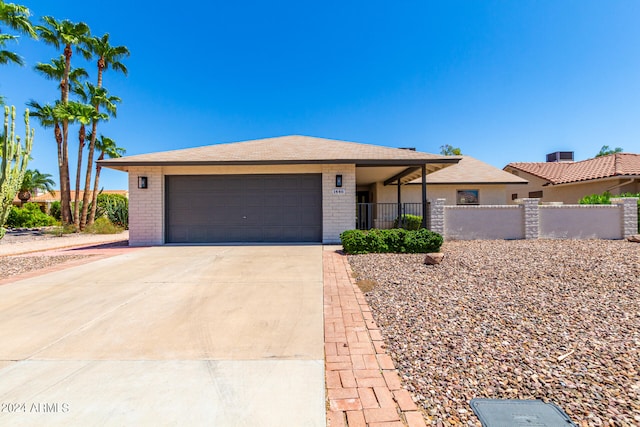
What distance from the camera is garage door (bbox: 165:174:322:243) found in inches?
427

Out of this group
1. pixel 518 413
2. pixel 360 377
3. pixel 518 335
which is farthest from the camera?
pixel 518 335

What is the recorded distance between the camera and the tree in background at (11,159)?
Result: 8195 millimetres

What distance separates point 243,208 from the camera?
1090cm

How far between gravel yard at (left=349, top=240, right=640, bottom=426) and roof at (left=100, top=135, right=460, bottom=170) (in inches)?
189

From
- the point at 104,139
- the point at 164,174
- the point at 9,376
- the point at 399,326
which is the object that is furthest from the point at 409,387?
the point at 104,139

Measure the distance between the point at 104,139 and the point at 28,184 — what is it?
14857 millimetres

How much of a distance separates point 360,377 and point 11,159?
36.4 ft

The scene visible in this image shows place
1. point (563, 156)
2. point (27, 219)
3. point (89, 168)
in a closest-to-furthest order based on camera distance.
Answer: point (89, 168) < point (27, 219) < point (563, 156)

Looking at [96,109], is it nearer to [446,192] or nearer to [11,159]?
[11,159]

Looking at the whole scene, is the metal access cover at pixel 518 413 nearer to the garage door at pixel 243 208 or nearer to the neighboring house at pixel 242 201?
the neighboring house at pixel 242 201

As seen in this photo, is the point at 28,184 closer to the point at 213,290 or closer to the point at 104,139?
the point at 104,139

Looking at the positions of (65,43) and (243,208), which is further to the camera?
(65,43)

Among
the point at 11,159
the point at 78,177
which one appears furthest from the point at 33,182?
the point at 11,159

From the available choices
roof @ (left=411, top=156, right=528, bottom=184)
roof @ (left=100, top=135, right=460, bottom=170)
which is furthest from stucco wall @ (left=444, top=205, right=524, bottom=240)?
roof @ (left=411, top=156, right=528, bottom=184)
